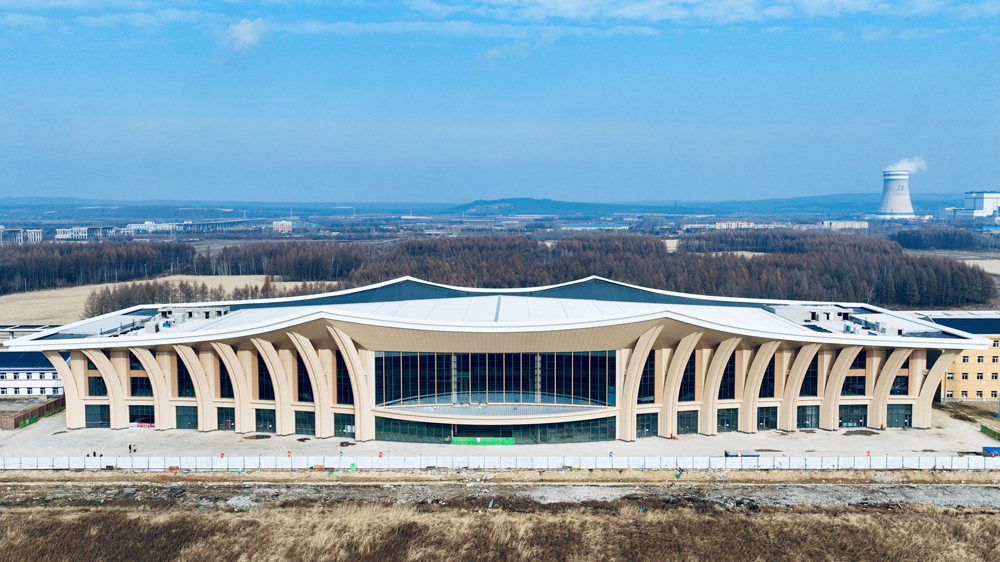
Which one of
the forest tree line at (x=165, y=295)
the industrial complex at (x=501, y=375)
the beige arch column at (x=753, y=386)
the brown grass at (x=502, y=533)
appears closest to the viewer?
the brown grass at (x=502, y=533)

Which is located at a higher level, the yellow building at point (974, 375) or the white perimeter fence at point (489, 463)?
the yellow building at point (974, 375)

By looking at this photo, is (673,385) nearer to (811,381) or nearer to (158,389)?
(811,381)

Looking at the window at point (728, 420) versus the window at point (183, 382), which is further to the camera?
the window at point (183, 382)

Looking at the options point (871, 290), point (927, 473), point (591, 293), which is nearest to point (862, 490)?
point (927, 473)

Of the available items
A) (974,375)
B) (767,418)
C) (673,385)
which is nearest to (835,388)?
(767,418)

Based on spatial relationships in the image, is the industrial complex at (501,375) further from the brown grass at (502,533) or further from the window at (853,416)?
the brown grass at (502,533)

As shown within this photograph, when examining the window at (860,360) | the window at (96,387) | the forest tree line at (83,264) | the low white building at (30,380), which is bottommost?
the low white building at (30,380)

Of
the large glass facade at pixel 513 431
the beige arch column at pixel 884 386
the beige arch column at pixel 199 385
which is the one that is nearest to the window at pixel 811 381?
the beige arch column at pixel 884 386
